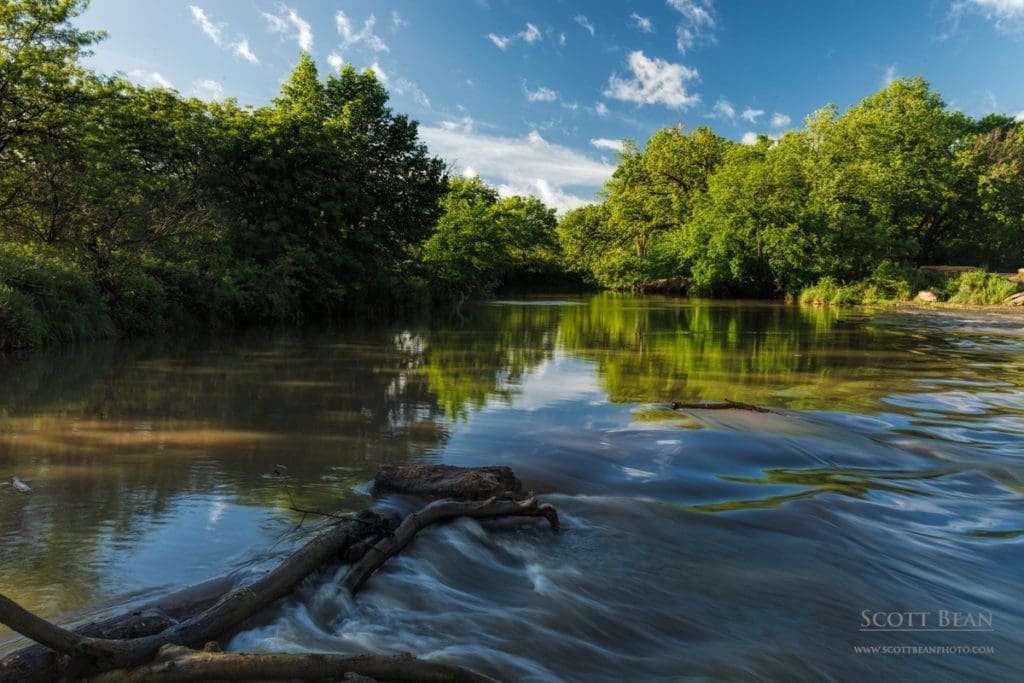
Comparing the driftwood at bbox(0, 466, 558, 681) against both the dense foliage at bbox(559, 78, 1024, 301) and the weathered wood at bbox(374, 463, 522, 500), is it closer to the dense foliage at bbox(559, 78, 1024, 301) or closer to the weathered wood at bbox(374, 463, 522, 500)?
the weathered wood at bbox(374, 463, 522, 500)

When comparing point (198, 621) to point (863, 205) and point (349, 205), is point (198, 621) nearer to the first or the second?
point (349, 205)

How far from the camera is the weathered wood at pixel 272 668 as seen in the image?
8.20 ft

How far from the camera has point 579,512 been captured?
18.7ft

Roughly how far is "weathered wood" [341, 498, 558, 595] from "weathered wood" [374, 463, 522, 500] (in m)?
0.31

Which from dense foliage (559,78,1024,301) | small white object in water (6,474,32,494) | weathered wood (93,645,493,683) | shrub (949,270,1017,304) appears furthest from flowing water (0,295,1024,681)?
dense foliage (559,78,1024,301)

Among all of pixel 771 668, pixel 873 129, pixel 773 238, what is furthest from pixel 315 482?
pixel 873 129

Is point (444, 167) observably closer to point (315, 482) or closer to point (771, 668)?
point (315, 482)

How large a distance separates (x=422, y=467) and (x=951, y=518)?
4803 millimetres

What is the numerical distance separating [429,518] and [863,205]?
2019 inches

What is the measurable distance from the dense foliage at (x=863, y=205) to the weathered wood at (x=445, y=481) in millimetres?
44842

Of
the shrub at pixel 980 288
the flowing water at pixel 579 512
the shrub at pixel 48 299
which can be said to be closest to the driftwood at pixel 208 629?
the flowing water at pixel 579 512

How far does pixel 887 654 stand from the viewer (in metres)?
3.63

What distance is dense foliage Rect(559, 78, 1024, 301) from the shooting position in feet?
151

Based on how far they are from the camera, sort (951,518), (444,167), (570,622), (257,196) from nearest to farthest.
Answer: (570,622)
(951,518)
(257,196)
(444,167)
